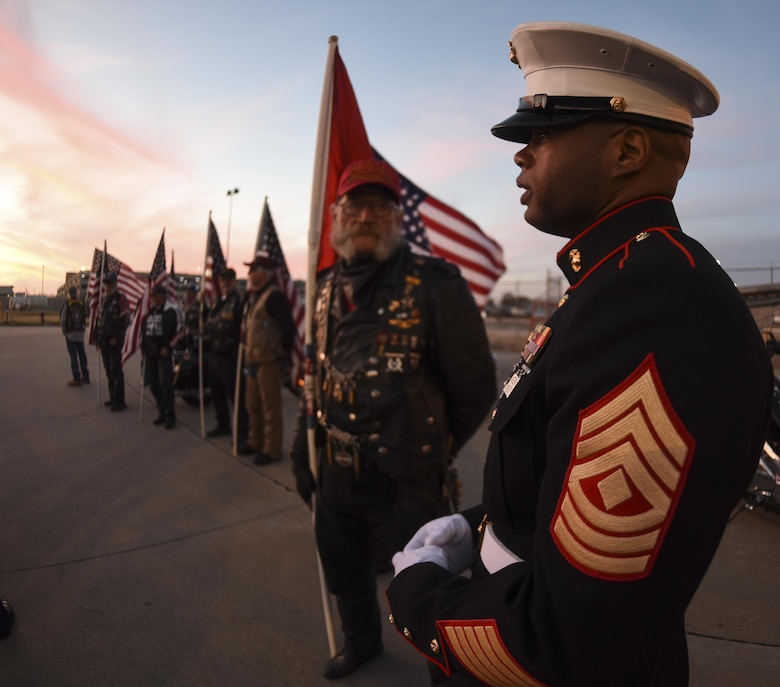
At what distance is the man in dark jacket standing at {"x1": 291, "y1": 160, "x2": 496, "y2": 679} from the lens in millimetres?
2240

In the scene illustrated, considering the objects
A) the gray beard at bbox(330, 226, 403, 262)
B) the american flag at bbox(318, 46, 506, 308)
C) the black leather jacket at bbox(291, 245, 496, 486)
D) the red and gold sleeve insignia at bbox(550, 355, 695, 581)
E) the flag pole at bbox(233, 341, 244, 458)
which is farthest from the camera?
the flag pole at bbox(233, 341, 244, 458)

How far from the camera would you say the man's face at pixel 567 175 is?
3.26 feet

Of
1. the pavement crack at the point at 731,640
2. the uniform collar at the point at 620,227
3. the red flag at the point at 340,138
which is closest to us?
the uniform collar at the point at 620,227

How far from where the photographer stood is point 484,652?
0.87 m

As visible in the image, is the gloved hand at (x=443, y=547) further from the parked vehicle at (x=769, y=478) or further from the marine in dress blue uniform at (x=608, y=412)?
the parked vehicle at (x=769, y=478)

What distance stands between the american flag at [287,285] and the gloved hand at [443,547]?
14.9 feet

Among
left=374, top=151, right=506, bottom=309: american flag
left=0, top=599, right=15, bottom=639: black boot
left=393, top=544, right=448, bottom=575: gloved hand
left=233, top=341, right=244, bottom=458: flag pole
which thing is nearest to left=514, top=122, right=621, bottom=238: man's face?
left=393, top=544, right=448, bottom=575: gloved hand

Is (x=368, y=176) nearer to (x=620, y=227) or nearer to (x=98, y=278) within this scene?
(x=98, y=278)

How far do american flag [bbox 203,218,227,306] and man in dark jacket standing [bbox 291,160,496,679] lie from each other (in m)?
5.18

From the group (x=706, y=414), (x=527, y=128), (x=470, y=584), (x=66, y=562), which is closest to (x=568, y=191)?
(x=527, y=128)

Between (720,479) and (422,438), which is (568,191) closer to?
(720,479)

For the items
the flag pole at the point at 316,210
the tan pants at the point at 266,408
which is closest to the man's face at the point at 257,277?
the tan pants at the point at 266,408

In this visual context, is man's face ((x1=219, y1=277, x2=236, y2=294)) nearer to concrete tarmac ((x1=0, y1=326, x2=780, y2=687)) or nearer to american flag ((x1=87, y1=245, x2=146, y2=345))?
concrete tarmac ((x1=0, y1=326, x2=780, y2=687))

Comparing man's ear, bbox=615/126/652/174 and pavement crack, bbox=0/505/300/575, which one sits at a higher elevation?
man's ear, bbox=615/126/652/174
